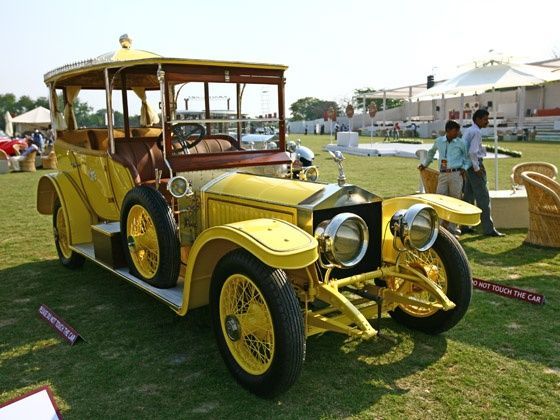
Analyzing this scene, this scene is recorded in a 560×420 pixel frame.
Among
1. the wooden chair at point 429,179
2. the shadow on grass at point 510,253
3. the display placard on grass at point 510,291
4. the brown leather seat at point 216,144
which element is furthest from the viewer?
the wooden chair at point 429,179

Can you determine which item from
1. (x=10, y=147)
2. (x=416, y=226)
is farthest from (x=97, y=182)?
(x=10, y=147)

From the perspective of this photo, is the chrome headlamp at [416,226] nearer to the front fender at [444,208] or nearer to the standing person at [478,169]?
the front fender at [444,208]

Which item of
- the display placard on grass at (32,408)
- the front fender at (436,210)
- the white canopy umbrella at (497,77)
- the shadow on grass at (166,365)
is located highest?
the white canopy umbrella at (497,77)

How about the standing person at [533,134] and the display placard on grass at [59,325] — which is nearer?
the display placard on grass at [59,325]

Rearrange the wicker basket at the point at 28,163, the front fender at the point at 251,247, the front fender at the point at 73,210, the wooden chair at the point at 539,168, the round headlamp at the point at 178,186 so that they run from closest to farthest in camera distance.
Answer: the front fender at the point at 251,247 → the round headlamp at the point at 178,186 → the front fender at the point at 73,210 → the wooden chair at the point at 539,168 → the wicker basket at the point at 28,163

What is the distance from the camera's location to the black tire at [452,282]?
3.51 meters

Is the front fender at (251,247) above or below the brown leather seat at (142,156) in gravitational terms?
below

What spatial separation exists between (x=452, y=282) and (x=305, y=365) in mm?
1186

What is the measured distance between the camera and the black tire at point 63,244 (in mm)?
5641

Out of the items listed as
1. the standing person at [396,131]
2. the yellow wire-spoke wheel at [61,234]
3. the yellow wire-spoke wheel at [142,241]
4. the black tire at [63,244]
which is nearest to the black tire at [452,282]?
the yellow wire-spoke wheel at [142,241]

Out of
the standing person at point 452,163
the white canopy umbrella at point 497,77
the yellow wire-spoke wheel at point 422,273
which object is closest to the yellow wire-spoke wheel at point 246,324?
the yellow wire-spoke wheel at point 422,273

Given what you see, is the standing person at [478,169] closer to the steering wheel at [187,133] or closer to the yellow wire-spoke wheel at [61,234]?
the steering wheel at [187,133]

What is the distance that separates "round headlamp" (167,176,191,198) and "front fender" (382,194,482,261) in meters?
1.52

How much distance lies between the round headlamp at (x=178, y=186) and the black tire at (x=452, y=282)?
1.90 meters
